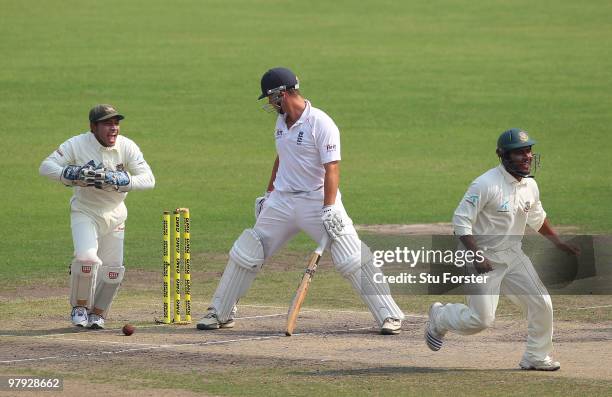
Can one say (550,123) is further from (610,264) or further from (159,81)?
(610,264)

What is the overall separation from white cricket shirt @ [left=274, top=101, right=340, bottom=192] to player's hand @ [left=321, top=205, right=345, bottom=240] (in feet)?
1.05

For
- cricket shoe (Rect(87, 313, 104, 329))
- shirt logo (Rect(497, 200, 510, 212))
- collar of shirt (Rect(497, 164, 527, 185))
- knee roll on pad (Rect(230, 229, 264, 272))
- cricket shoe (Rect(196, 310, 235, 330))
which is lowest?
cricket shoe (Rect(87, 313, 104, 329))

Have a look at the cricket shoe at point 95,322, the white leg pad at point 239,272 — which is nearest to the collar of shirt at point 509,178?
the white leg pad at point 239,272

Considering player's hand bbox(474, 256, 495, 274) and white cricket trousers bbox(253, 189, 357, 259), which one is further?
white cricket trousers bbox(253, 189, 357, 259)

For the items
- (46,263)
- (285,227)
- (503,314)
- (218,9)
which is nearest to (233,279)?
(285,227)

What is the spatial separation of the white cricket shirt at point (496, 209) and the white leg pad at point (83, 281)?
3.45 metres

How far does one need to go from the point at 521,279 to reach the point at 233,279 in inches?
114

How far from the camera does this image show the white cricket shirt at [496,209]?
1008 centimetres

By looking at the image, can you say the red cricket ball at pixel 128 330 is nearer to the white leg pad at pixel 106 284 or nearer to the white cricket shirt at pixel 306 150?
the white leg pad at pixel 106 284

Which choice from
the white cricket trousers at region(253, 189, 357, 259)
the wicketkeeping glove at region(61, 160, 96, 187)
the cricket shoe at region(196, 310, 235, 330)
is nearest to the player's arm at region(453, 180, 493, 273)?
the white cricket trousers at region(253, 189, 357, 259)

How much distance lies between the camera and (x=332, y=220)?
1162 centimetres

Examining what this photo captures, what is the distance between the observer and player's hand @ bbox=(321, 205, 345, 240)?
11.6m

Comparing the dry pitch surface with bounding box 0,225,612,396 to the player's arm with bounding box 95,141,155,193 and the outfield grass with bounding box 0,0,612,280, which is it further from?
the outfield grass with bounding box 0,0,612,280

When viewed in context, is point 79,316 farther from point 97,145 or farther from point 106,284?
point 97,145
